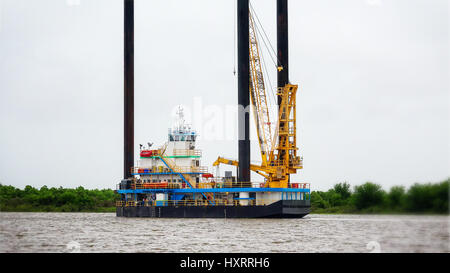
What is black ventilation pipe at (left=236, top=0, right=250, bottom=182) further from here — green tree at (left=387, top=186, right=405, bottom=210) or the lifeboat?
green tree at (left=387, top=186, right=405, bottom=210)

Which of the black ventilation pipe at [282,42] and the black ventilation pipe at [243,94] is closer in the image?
the black ventilation pipe at [243,94]

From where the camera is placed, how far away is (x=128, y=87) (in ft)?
253

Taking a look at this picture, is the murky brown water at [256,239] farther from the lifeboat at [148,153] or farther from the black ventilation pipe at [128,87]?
the black ventilation pipe at [128,87]

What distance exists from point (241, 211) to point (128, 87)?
2406 cm

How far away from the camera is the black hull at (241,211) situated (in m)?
60.0

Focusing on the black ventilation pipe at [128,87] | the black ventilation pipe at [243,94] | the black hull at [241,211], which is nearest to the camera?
the black hull at [241,211]

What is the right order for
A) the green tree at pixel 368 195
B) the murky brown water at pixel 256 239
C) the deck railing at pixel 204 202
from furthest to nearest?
1. the deck railing at pixel 204 202
2. the green tree at pixel 368 195
3. the murky brown water at pixel 256 239

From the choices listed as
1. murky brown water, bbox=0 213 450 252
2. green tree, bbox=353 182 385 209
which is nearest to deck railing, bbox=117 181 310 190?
murky brown water, bbox=0 213 450 252

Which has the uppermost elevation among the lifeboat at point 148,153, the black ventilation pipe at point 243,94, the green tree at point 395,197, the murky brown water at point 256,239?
the black ventilation pipe at point 243,94

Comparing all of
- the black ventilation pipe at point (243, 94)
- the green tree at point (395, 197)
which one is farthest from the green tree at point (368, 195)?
the black ventilation pipe at point (243, 94)

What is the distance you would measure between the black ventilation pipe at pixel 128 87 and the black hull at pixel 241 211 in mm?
11301

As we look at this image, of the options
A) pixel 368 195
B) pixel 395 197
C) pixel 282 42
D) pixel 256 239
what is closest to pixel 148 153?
pixel 282 42

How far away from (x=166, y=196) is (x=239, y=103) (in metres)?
11.9
